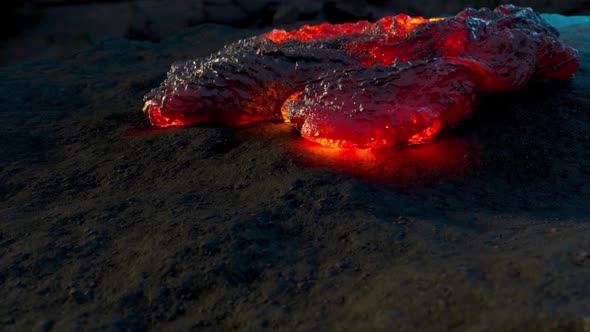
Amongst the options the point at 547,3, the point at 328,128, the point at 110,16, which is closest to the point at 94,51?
the point at 110,16

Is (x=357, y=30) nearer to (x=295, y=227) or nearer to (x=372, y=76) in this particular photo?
(x=372, y=76)

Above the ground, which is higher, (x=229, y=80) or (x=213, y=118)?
(x=229, y=80)

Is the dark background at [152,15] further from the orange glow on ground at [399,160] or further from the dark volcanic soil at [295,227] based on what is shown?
the orange glow on ground at [399,160]

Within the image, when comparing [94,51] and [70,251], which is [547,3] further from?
[70,251]

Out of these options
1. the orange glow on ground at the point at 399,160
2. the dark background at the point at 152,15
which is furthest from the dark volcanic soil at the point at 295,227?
the dark background at the point at 152,15

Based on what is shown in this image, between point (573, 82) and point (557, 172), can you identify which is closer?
point (557, 172)

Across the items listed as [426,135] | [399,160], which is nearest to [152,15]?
[426,135]
